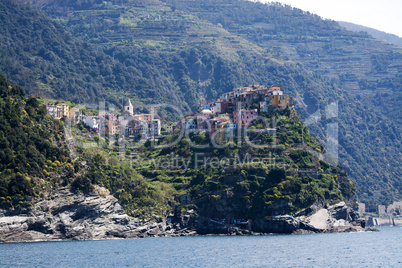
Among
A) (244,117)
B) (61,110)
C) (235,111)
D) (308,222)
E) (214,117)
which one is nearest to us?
(308,222)

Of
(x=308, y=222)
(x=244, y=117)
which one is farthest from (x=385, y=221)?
(x=308, y=222)

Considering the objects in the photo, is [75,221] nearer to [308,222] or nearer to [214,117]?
[308,222]

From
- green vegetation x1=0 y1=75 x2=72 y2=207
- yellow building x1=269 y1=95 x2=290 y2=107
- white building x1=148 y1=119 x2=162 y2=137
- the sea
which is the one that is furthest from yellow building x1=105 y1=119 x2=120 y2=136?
the sea

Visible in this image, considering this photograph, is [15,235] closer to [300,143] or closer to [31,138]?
[31,138]

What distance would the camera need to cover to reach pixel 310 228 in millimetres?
110438

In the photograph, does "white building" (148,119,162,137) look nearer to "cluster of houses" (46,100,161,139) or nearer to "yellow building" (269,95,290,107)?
"cluster of houses" (46,100,161,139)

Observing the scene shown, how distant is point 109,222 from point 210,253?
29681 mm

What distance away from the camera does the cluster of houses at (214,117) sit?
133125 mm

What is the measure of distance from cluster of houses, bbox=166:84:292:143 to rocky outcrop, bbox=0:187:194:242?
29.9m

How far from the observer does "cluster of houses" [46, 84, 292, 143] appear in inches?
5241

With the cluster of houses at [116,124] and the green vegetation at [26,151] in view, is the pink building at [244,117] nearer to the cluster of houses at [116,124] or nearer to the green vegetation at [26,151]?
the cluster of houses at [116,124]

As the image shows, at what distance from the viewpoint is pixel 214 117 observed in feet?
463

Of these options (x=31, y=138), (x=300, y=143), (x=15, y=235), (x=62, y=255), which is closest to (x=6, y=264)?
(x=62, y=255)

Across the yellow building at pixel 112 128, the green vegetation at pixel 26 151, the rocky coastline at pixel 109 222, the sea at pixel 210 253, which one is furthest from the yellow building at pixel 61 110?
the sea at pixel 210 253
